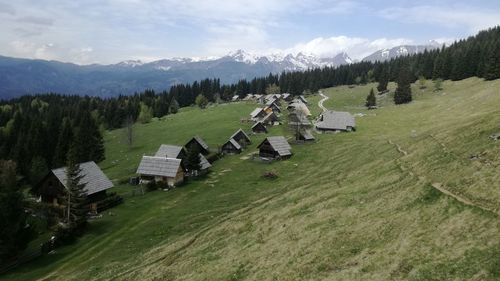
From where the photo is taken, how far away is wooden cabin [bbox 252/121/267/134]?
12556 centimetres

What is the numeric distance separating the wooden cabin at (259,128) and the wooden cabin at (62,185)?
6180 cm

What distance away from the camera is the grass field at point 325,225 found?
25078 mm

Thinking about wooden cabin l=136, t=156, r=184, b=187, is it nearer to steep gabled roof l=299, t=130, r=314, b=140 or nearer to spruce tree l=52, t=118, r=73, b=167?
spruce tree l=52, t=118, r=73, b=167

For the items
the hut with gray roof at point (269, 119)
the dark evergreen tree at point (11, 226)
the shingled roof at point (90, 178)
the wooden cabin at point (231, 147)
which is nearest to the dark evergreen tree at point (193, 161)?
the shingled roof at point (90, 178)

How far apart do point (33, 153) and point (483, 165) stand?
109 metres

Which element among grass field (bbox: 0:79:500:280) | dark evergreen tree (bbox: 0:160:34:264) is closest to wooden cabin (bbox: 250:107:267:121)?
grass field (bbox: 0:79:500:280)

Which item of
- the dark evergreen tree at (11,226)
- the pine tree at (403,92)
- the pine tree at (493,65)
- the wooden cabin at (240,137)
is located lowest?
the dark evergreen tree at (11,226)

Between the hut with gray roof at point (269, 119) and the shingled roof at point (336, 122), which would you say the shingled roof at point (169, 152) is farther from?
the hut with gray roof at point (269, 119)

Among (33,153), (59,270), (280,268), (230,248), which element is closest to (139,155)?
→ (33,153)

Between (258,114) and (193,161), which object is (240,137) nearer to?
(193,161)

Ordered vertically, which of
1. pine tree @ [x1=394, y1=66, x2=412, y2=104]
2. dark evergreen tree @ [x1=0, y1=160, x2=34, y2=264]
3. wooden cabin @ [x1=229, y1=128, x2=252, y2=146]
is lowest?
dark evergreen tree @ [x1=0, y1=160, x2=34, y2=264]

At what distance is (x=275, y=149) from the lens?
290ft

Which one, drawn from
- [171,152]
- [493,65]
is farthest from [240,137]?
[493,65]

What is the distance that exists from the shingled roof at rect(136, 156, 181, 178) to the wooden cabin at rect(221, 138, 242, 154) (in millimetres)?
22859
